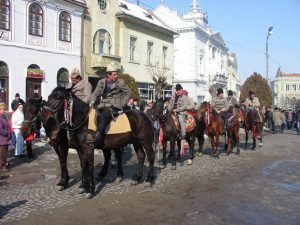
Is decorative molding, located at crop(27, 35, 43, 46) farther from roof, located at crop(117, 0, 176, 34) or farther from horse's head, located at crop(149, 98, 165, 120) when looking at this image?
horse's head, located at crop(149, 98, 165, 120)

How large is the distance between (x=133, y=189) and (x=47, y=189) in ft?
6.26

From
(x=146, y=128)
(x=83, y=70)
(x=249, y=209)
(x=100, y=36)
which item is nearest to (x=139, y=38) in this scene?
(x=100, y=36)

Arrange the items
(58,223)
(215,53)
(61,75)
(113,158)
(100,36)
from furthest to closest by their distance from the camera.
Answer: (215,53), (100,36), (61,75), (113,158), (58,223)

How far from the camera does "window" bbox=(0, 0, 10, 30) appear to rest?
21.1 metres

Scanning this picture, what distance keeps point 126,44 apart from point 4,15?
12157 millimetres

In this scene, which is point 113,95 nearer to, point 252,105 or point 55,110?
point 55,110

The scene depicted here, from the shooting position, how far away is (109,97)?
8.50 meters

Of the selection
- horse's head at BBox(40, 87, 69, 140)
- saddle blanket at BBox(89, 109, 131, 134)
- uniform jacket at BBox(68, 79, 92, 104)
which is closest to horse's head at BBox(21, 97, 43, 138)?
horse's head at BBox(40, 87, 69, 140)

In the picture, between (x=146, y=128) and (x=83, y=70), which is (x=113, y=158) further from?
(x=83, y=70)

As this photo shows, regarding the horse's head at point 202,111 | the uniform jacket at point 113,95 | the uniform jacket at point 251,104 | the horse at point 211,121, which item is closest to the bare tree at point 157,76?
the uniform jacket at point 251,104

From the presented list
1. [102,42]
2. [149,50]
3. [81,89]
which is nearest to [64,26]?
[102,42]

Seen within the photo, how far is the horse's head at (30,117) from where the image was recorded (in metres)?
7.85

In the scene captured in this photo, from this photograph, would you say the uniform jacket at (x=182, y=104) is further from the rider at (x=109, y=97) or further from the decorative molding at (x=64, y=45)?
the decorative molding at (x=64, y=45)

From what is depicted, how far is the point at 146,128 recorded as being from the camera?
9070 mm
